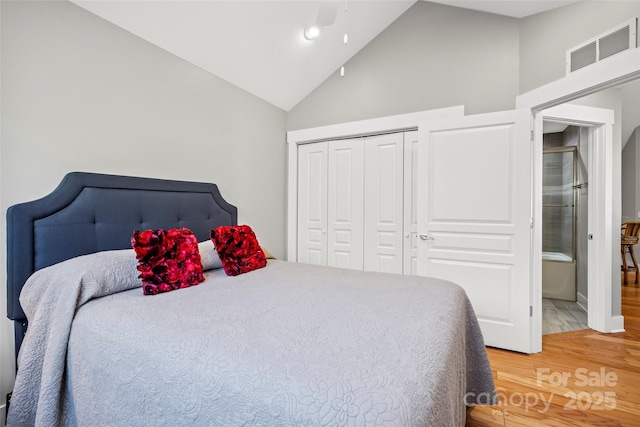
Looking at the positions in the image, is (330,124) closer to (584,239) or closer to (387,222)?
(387,222)

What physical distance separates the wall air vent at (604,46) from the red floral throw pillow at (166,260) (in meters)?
2.86

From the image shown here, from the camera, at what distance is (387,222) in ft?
10.0

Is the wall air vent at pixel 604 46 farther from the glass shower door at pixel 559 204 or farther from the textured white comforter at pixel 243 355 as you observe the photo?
the glass shower door at pixel 559 204

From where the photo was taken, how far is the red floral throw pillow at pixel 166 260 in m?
1.51

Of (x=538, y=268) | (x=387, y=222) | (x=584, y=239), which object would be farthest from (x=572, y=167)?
(x=387, y=222)

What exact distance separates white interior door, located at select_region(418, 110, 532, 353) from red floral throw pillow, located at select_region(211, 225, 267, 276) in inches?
59.7

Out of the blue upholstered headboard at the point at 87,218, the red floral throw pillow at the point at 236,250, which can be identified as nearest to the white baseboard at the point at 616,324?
the red floral throw pillow at the point at 236,250

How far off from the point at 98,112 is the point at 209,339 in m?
1.73

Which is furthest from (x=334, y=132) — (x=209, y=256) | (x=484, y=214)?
(x=209, y=256)

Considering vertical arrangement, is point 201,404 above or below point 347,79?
below

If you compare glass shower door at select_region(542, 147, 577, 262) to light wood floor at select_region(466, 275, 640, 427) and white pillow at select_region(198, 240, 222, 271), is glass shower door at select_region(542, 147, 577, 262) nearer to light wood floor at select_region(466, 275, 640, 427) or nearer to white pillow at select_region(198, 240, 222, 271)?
light wood floor at select_region(466, 275, 640, 427)

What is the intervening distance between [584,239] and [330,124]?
10.7 ft

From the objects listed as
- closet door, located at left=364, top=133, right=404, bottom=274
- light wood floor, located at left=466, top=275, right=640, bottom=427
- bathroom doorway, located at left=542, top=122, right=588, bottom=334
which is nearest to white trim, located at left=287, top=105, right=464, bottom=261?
closet door, located at left=364, top=133, right=404, bottom=274

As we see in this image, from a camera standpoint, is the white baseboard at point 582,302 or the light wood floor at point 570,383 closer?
the light wood floor at point 570,383
